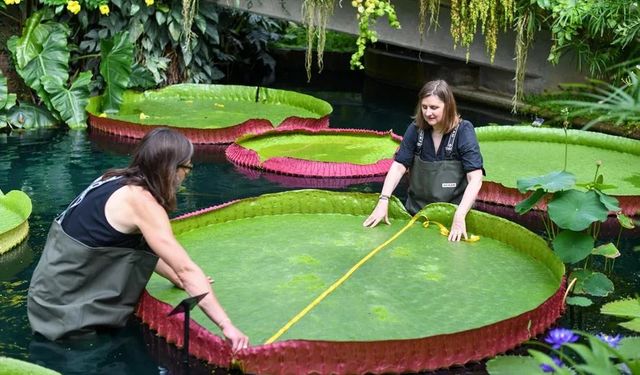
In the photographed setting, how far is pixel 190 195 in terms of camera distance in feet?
22.6

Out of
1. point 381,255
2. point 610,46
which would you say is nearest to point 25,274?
point 381,255

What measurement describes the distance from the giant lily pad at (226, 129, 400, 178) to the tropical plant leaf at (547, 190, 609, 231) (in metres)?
A: 2.77

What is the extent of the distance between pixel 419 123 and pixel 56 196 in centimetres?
275

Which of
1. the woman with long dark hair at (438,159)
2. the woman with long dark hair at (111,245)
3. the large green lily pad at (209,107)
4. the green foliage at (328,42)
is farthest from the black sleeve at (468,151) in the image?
the green foliage at (328,42)

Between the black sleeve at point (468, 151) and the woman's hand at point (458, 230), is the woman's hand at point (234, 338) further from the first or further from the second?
the black sleeve at point (468, 151)

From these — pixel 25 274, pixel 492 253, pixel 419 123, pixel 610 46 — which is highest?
pixel 610 46

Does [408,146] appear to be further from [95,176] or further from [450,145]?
[95,176]

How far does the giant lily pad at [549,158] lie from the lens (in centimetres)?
652

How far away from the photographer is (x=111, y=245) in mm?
4121

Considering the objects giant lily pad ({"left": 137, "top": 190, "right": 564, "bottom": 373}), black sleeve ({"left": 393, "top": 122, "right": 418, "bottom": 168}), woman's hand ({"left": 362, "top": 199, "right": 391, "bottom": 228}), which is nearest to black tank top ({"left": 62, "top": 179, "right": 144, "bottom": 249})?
giant lily pad ({"left": 137, "top": 190, "right": 564, "bottom": 373})

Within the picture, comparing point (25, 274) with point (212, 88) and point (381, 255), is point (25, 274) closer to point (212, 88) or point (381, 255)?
point (381, 255)

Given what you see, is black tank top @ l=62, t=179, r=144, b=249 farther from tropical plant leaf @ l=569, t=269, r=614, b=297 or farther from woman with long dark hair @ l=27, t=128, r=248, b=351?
tropical plant leaf @ l=569, t=269, r=614, b=297

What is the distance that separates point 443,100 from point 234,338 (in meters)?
2.09

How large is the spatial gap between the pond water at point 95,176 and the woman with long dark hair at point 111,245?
127 millimetres
